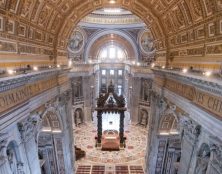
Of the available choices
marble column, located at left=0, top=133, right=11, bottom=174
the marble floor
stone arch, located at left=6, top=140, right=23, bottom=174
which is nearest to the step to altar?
the marble floor

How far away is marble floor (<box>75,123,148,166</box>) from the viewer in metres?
18.8

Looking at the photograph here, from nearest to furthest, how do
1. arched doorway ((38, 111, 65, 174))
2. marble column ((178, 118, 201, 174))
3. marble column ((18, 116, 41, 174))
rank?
marble column ((18, 116, 41, 174)), marble column ((178, 118, 201, 174)), arched doorway ((38, 111, 65, 174))

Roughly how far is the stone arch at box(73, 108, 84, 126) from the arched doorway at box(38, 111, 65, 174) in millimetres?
12824

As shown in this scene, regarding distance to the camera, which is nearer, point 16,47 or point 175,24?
point 16,47

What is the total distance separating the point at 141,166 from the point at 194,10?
12613 millimetres

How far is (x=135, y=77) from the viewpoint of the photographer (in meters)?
28.3

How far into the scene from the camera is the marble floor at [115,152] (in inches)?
739

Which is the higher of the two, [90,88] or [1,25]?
[1,25]

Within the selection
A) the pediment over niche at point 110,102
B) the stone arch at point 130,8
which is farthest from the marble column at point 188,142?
the pediment over niche at point 110,102

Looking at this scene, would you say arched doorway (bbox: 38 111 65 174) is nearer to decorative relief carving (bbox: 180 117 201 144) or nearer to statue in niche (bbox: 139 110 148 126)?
decorative relief carving (bbox: 180 117 201 144)

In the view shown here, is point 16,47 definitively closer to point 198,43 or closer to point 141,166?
point 198,43

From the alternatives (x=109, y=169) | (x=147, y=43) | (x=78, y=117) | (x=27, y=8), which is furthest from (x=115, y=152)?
(x=147, y=43)

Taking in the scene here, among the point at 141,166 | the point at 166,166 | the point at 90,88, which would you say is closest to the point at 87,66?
the point at 90,88

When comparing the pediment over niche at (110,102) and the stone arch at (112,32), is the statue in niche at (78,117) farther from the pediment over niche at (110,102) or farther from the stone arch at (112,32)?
the stone arch at (112,32)
